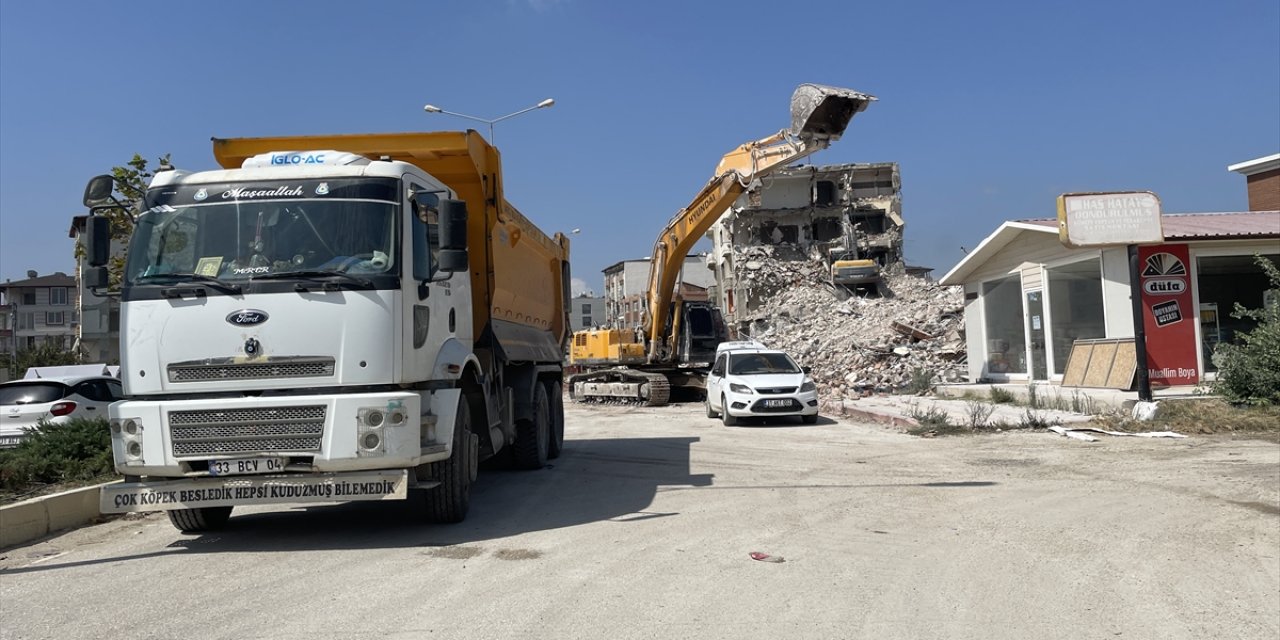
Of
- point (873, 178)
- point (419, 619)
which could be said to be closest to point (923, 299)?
point (873, 178)

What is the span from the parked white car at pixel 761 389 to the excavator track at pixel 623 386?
5.37 meters

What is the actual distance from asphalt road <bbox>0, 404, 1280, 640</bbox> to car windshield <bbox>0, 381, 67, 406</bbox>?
524 centimetres

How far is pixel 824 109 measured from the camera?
15.8 m

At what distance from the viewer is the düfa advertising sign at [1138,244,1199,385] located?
17.2 m

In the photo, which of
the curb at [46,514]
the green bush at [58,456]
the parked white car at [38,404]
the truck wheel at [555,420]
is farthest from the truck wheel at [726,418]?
the curb at [46,514]

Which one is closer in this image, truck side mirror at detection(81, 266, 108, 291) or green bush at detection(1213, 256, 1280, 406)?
truck side mirror at detection(81, 266, 108, 291)

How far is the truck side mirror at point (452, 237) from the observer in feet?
24.0

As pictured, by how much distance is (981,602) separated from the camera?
5.34 m

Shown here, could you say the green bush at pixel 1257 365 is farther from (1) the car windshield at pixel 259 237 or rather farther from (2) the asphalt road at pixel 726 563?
(1) the car windshield at pixel 259 237

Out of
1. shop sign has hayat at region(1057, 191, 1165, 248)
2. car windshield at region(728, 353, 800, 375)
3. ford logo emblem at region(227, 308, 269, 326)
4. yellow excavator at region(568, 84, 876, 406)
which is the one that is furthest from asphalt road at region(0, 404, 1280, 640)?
yellow excavator at region(568, 84, 876, 406)

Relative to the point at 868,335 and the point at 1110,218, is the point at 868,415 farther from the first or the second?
the point at 868,335

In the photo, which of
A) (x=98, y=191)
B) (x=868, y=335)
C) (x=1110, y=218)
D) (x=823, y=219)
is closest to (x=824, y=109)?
(x=1110, y=218)

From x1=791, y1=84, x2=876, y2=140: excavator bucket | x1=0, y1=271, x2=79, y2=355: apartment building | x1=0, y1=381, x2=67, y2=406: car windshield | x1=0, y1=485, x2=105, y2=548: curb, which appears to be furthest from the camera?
x1=0, y1=271, x2=79, y2=355: apartment building

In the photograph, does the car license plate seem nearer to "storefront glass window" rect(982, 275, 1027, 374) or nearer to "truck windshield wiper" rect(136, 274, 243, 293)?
"truck windshield wiper" rect(136, 274, 243, 293)
